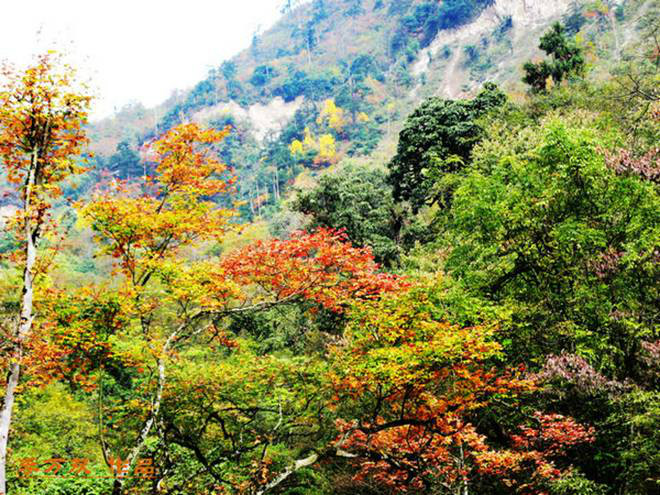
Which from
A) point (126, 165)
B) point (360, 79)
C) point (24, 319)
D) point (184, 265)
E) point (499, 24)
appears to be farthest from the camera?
point (360, 79)

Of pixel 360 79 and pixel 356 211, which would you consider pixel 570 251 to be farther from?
pixel 360 79

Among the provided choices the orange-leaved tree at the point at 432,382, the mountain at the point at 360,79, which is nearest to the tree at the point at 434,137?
the orange-leaved tree at the point at 432,382

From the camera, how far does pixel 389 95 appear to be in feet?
269

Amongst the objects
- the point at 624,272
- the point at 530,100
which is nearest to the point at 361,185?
the point at 530,100

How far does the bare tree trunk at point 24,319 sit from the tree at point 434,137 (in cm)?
1807

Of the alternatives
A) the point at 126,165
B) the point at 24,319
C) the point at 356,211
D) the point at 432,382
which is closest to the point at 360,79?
the point at 126,165

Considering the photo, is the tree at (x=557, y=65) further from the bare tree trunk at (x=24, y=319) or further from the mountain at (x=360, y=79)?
the bare tree trunk at (x=24, y=319)

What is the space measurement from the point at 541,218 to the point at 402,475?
21.0 feet

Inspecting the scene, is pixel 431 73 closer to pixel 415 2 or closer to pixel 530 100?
pixel 415 2

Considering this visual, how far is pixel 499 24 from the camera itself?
77062 millimetres

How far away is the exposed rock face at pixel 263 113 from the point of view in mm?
95375

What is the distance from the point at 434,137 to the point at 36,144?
1936cm

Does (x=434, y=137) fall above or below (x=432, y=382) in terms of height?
above

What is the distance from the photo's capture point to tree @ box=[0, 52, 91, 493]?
568cm
